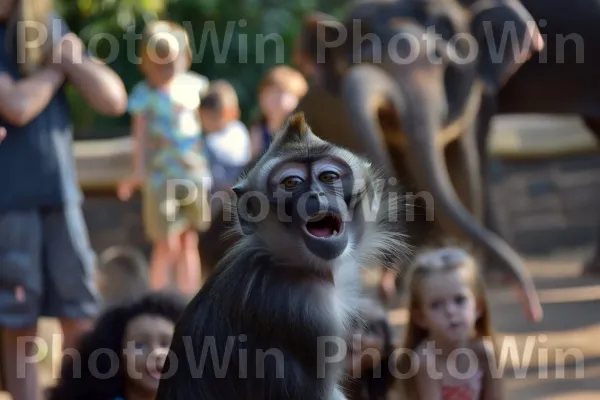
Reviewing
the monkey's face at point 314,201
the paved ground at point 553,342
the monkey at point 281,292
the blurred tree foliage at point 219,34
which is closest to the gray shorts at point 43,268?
the paved ground at point 553,342

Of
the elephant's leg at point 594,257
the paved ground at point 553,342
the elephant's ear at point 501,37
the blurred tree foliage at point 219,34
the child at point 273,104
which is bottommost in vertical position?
the paved ground at point 553,342

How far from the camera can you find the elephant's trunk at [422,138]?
16.6ft

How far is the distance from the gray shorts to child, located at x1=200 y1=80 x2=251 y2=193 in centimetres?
199

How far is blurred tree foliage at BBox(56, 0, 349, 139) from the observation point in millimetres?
10852

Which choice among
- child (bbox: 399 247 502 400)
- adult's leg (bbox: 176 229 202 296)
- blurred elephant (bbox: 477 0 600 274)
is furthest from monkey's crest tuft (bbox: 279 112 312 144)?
blurred elephant (bbox: 477 0 600 274)

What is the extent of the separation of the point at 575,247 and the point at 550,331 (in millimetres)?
4040

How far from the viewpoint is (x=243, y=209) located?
2.15m

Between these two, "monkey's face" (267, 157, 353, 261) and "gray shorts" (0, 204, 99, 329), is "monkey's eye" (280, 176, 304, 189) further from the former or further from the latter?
"gray shorts" (0, 204, 99, 329)

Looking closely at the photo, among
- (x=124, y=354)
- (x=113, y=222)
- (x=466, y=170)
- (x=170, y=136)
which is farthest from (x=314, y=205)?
(x=113, y=222)

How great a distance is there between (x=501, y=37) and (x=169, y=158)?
6.03 feet

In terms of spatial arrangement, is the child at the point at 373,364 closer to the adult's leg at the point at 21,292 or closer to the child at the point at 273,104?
the adult's leg at the point at 21,292

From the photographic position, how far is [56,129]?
3.77 meters

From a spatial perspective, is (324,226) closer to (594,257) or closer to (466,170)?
(466,170)

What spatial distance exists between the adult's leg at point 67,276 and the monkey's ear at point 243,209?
5.36ft
